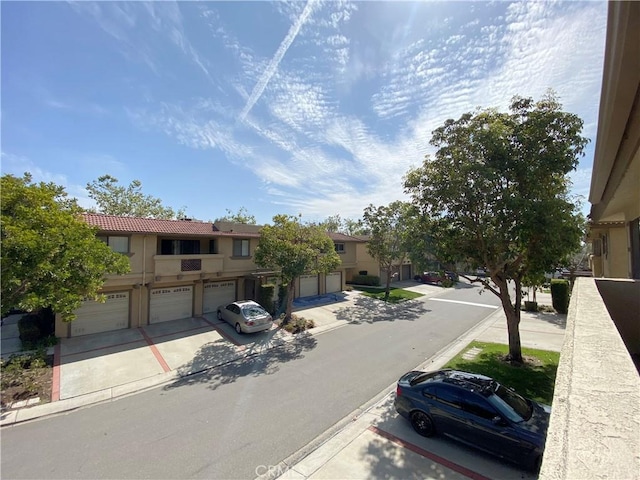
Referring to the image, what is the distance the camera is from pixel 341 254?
1227 inches

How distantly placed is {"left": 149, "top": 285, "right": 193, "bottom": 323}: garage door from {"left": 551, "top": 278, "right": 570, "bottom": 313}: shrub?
25.8 metres

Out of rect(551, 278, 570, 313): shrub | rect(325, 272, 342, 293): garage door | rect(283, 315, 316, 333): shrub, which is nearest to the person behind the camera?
rect(283, 315, 316, 333): shrub

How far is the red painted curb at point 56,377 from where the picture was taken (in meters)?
10.3

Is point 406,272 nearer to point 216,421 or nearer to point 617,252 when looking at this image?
point 617,252

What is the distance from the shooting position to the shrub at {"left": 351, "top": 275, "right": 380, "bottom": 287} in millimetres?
34844

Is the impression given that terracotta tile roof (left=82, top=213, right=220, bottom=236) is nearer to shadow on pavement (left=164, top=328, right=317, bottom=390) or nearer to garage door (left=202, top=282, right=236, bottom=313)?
garage door (left=202, top=282, right=236, bottom=313)

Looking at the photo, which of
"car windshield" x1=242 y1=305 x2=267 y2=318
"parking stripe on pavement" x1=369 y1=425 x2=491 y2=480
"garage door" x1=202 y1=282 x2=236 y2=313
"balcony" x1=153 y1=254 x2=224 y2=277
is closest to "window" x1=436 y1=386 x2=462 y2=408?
"parking stripe on pavement" x1=369 y1=425 x2=491 y2=480

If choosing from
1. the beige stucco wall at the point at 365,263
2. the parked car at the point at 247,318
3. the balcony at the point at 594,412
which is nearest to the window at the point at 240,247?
the parked car at the point at 247,318

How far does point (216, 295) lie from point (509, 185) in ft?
58.9

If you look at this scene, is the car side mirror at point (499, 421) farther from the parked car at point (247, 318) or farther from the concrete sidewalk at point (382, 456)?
the parked car at point (247, 318)

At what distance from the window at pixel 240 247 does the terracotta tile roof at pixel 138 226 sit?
169cm

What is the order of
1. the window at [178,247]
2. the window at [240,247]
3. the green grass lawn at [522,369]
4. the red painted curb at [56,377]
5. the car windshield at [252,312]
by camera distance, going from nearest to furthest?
1. the red painted curb at [56,377]
2. the green grass lawn at [522,369]
3. the car windshield at [252,312]
4. the window at [178,247]
5. the window at [240,247]

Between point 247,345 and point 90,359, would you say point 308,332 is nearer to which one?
point 247,345

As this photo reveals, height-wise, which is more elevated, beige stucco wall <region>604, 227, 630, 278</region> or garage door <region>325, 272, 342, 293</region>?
beige stucco wall <region>604, 227, 630, 278</region>
